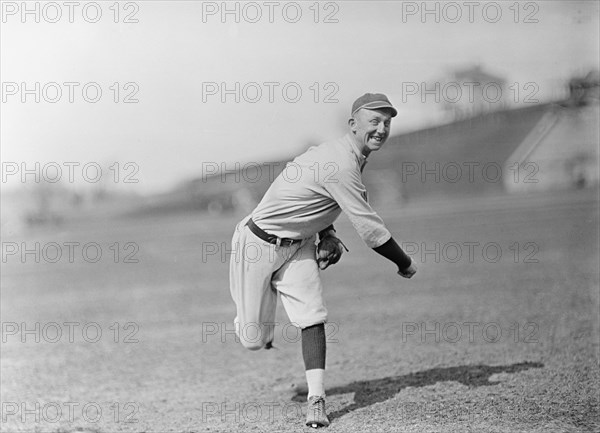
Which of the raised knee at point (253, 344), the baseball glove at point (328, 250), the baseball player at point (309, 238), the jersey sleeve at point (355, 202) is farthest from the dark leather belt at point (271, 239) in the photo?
the raised knee at point (253, 344)

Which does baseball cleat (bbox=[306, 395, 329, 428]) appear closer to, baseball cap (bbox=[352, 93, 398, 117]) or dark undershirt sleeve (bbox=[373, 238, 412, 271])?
dark undershirt sleeve (bbox=[373, 238, 412, 271])

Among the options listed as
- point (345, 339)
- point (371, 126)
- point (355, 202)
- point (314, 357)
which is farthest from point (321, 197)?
point (345, 339)

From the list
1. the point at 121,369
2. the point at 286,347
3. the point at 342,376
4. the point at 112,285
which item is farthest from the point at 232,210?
the point at 112,285

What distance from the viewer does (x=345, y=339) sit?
300 inches

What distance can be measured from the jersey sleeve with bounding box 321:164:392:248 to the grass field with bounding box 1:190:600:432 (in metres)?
0.95

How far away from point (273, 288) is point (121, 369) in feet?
8.08

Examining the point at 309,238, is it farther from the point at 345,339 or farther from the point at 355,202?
the point at 345,339

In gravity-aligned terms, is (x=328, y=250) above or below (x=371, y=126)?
below

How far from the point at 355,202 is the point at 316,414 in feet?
3.42

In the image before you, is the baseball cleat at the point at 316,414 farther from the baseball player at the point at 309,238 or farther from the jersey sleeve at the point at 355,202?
the jersey sleeve at the point at 355,202

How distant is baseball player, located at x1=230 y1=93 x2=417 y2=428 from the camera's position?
450cm

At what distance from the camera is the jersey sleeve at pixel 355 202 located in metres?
4.46

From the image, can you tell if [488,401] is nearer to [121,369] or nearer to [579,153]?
[121,369]

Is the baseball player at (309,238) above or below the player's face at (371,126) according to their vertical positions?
below
